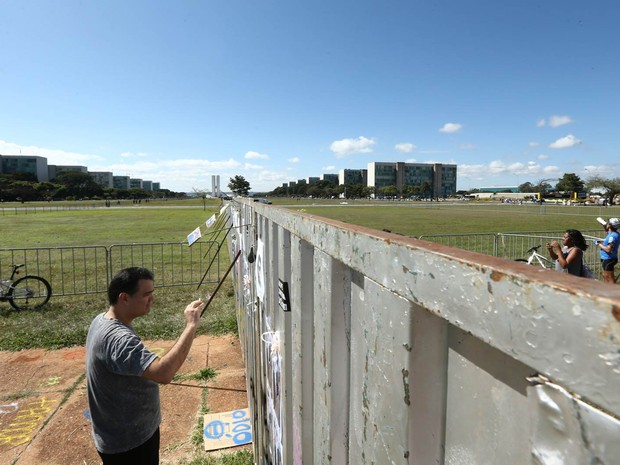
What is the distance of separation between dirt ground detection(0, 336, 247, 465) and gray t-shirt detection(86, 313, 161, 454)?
1377 mm

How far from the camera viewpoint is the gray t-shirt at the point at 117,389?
249 centimetres

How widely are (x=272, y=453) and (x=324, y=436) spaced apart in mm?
1394

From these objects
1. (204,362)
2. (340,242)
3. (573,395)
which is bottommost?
(204,362)

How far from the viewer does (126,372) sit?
8.03ft

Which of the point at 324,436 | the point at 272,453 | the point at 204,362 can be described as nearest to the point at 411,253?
the point at 324,436

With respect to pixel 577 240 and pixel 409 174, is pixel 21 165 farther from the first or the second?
pixel 577 240

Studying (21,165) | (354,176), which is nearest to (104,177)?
(21,165)

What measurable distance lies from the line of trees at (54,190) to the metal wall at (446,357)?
354ft

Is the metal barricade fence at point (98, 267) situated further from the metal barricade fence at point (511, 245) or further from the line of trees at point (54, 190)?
the line of trees at point (54, 190)

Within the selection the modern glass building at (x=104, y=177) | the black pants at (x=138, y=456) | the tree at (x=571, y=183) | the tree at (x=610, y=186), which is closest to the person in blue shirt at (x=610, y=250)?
the black pants at (x=138, y=456)

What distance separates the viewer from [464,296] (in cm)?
59

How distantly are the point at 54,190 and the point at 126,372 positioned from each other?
126360mm

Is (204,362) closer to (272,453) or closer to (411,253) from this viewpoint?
Answer: (272,453)

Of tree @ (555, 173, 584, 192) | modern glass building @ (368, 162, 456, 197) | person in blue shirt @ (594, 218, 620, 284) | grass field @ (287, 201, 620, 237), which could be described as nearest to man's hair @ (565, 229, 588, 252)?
person in blue shirt @ (594, 218, 620, 284)
